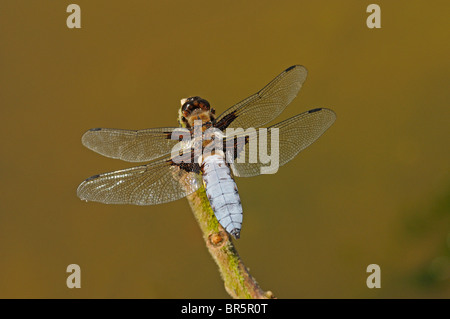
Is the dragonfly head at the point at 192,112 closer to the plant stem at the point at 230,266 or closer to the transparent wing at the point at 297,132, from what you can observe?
the transparent wing at the point at 297,132

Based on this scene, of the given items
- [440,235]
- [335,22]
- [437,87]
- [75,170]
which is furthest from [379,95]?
[75,170]

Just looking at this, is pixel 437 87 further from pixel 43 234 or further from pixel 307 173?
pixel 43 234

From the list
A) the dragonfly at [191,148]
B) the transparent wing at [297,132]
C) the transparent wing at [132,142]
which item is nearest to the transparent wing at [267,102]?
the dragonfly at [191,148]

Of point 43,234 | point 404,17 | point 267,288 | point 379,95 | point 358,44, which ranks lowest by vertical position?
point 267,288

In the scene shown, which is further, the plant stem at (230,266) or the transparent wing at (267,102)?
the transparent wing at (267,102)

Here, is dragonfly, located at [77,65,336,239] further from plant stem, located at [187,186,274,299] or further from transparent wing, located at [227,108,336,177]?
plant stem, located at [187,186,274,299]

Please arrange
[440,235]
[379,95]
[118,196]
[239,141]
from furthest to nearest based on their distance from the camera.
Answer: [379,95] < [440,235] < [239,141] < [118,196]

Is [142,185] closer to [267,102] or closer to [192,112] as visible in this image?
[192,112]
